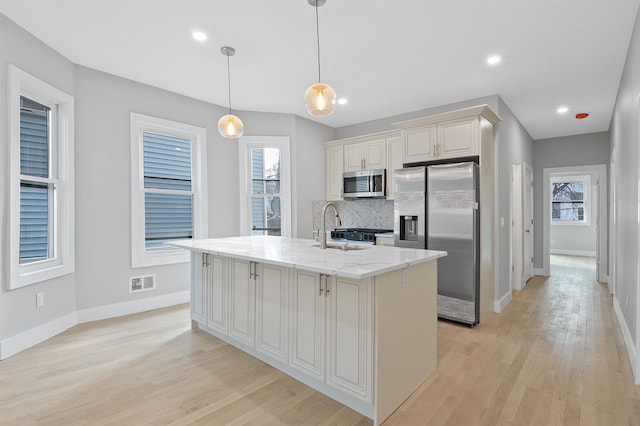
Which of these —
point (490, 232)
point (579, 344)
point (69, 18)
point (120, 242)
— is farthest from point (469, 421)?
point (69, 18)

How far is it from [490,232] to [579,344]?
1347 millimetres

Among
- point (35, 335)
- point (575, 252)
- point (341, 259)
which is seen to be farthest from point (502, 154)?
point (575, 252)

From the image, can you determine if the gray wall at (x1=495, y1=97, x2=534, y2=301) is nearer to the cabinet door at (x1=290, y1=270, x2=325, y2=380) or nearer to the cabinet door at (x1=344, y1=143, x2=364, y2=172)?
the cabinet door at (x1=344, y1=143, x2=364, y2=172)

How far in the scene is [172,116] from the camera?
4168 millimetres

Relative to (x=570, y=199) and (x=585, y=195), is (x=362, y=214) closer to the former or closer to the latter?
(x=570, y=199)

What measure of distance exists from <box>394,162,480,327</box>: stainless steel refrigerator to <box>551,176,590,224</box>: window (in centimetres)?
727

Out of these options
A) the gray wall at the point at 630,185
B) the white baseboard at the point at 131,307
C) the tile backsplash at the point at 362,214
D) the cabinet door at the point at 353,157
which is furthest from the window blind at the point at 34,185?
the gray wall at the point at 630,185

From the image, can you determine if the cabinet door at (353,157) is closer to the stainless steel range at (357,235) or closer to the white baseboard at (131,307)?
the stainless steel range at (357,235)

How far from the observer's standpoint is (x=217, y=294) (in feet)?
9.86

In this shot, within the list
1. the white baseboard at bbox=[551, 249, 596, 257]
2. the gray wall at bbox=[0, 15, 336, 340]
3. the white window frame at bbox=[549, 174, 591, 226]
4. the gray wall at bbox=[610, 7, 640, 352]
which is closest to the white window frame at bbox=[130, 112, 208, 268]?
the gray wall at bbox=[0, 15, 336, 340]

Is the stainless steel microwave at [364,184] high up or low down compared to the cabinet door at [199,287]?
up

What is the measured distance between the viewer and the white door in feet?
18.2

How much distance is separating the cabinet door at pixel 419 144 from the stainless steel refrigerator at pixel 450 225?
0.25 metres

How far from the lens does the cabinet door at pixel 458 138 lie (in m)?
3.59
